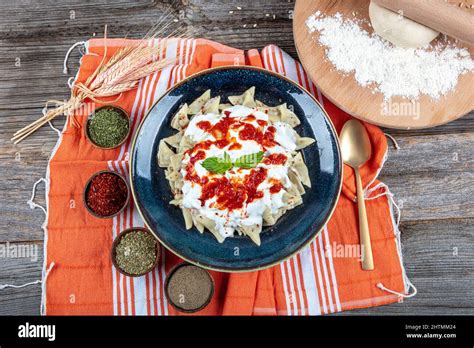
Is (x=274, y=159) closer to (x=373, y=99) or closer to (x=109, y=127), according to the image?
(x=373, y=99)

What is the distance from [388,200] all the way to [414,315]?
2.12ft

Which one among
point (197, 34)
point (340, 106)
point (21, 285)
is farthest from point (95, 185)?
point (340, 106)

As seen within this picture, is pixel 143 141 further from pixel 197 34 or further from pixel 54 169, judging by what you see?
pixel 197 34

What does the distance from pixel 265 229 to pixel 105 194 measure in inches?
33.2

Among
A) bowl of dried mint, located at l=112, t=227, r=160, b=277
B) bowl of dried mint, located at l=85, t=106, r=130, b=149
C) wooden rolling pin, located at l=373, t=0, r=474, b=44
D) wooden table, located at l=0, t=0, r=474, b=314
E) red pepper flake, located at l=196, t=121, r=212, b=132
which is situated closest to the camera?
wooden rolling pin, located at l=373, t=0, r=474, b=44

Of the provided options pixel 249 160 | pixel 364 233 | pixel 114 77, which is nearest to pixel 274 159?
pixel 249 160

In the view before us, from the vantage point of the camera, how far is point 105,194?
2541 mm

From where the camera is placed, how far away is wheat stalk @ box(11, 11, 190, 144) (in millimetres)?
2658

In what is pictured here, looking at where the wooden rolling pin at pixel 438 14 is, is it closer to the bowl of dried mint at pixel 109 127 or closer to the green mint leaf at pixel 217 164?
the green mint leaf at pixel 217 164

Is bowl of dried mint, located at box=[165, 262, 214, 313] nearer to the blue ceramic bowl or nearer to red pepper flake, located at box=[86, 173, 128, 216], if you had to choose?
the blue ceramic bowl

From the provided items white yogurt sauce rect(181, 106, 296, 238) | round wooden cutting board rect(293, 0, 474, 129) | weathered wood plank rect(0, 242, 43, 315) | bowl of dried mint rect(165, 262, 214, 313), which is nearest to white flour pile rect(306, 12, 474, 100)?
round wooden cutting board rect(293, 0, 474, 129)

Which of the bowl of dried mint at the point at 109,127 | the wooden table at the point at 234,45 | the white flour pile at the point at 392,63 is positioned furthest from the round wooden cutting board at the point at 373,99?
the bowl of dried mint at the point at 109,127

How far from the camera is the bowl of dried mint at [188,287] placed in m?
2.49

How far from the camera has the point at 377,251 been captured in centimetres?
263
